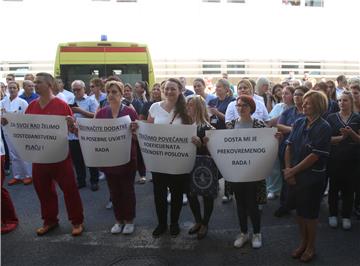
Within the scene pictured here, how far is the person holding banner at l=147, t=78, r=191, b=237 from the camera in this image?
14.4 ft

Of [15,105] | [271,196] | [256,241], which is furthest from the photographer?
[15,105]

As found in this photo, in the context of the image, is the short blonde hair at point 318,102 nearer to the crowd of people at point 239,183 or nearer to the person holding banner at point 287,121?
the crowd of people at point 239,183

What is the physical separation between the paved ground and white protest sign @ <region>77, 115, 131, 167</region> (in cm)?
94

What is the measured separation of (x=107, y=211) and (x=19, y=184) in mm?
2368

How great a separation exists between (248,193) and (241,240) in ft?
1.82

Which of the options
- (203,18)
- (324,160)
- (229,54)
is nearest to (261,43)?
(229,54)

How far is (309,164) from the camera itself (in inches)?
146

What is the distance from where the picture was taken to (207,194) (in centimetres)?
432

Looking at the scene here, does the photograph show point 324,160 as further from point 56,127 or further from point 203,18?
point 203,18

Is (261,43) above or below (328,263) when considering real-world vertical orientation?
above

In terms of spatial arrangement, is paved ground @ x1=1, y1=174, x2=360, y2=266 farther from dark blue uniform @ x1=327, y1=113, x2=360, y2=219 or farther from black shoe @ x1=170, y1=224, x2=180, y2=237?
dark blue uniform @ x1=327, y1=113, x2=360, y2=219

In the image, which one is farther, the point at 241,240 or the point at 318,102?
the point at 241,240

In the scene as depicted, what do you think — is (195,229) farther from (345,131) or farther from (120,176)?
(345,131)

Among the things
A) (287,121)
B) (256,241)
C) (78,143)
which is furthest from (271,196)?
(78,143)
